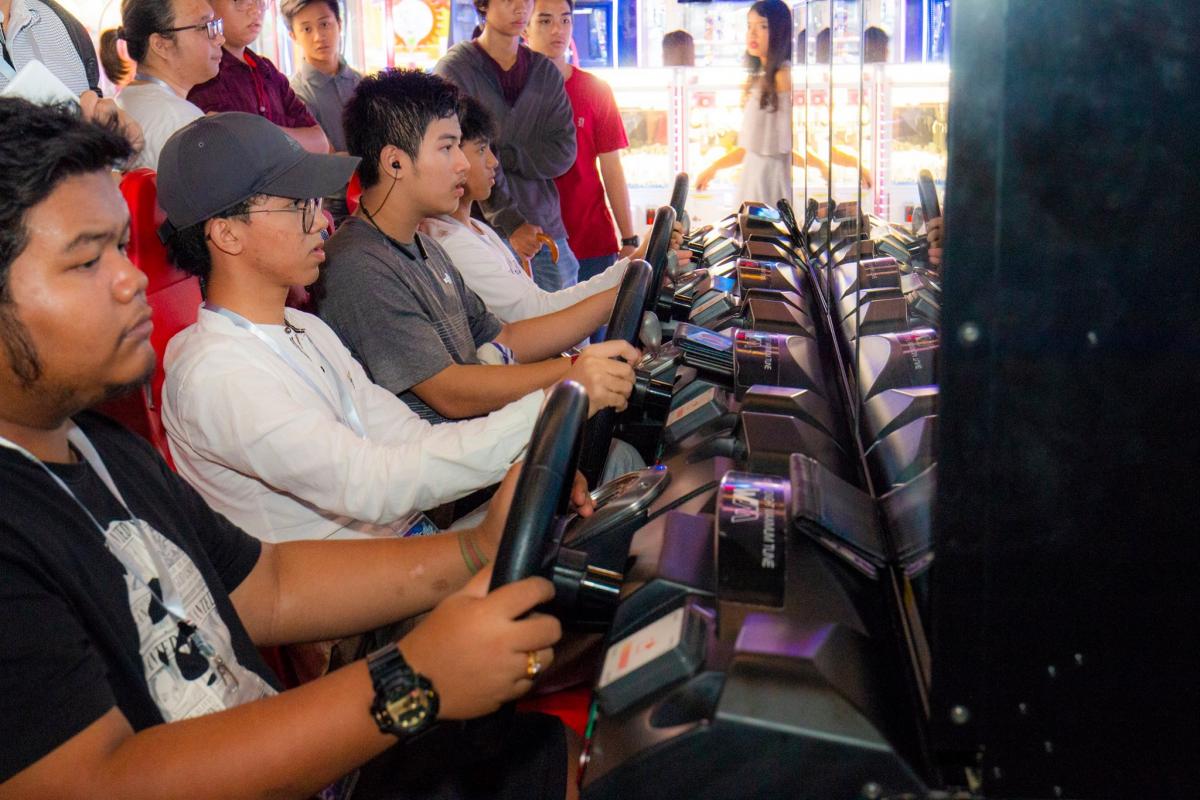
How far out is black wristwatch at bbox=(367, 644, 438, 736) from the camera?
1030 millimetres

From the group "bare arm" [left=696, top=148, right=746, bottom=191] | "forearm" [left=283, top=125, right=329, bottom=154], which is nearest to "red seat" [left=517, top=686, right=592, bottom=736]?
"forearm" [left=283, top=125, right=329, bottom=154]

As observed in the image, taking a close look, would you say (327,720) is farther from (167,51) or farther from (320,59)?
(320,59)

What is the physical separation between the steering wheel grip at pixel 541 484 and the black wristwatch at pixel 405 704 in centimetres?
12

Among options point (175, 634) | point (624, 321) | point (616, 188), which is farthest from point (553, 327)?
point (616, 188)

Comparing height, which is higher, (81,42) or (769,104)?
(81,42)

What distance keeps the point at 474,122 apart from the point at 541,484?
2.51 m

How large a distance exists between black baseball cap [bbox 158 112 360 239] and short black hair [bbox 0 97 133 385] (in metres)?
0.69

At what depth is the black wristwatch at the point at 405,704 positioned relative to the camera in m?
1.03

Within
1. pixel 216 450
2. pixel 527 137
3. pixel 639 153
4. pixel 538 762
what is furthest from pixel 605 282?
pixel 639 153

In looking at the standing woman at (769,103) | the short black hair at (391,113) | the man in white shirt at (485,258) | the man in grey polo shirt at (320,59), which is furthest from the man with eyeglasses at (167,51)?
the standing woman at (769,103)

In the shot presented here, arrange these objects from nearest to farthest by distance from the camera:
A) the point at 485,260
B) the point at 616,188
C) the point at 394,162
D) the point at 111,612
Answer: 1. the point at 111,612
2. the point at 394,162
3. the point at 485,260
4. the point at 616,188

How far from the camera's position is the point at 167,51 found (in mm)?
2906

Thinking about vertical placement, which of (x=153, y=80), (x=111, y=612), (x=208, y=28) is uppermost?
(x=208, y=28)

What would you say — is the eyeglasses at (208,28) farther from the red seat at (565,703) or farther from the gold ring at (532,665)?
the gold ring at (532,665)
